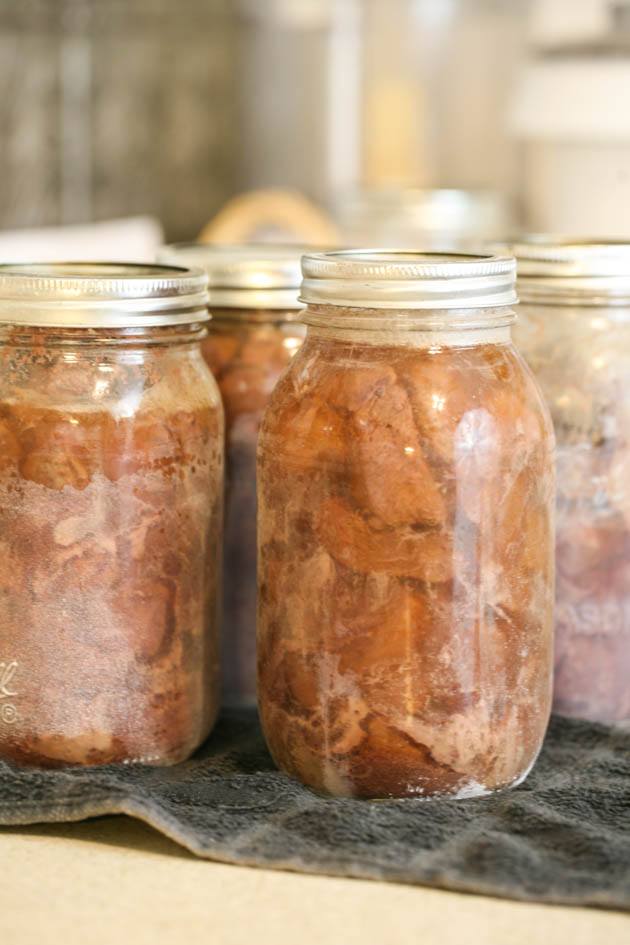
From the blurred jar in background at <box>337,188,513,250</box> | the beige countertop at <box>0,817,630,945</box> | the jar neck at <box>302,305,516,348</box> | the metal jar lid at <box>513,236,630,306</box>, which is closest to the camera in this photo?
the beige countertop at <box>0,817,630,945</box>

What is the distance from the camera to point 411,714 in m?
0.67

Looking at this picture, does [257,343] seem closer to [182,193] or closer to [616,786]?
[616,786]

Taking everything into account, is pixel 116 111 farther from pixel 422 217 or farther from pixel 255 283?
pixel 255 283

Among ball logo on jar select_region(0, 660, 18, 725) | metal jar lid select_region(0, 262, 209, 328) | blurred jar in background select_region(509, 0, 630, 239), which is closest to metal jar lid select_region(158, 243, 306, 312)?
metal jar lid select_region(0, 262, 209, 328)

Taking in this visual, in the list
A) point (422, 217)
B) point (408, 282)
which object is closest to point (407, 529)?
point (408, 282)

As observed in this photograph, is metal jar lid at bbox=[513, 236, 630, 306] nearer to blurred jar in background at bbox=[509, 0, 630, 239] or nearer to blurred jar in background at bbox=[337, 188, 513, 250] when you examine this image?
blurred jar in background at bbox=[509, 0, 630, 239]

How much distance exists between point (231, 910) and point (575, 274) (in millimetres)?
408

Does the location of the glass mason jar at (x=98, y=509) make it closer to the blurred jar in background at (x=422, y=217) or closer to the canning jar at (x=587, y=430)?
the canning jar at (x=587, y=430)

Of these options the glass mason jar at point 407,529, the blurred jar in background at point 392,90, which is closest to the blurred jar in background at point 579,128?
the blurred jar in background at point 392,90

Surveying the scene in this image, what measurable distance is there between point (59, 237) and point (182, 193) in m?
0.52

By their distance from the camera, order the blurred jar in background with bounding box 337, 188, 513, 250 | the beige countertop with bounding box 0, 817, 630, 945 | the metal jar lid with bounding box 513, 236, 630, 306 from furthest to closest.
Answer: the blurred jar in background with bounding box 337, 188, 513, 250, the metal jar lid with bounding box 513, 236, 630, 306, the beige countertop with bounding box 0, 817, 630, 945

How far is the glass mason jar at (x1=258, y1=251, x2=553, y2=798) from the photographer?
2.16 feet

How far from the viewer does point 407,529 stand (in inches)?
25.9

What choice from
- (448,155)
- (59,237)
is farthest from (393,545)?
(448,155)
